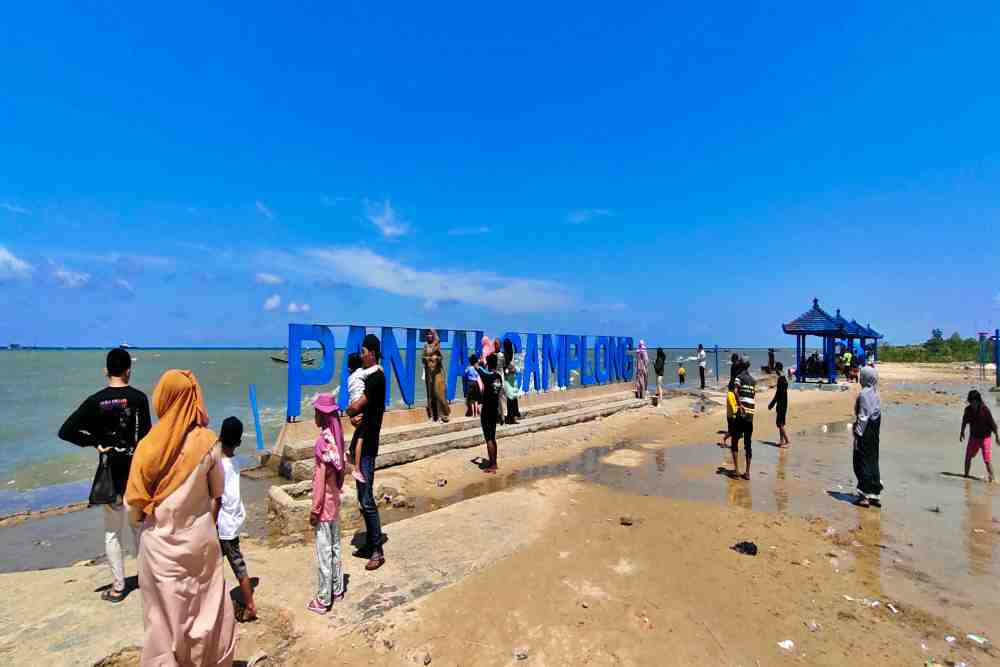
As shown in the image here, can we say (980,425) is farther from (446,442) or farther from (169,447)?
(169,447)

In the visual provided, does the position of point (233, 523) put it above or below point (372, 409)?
below

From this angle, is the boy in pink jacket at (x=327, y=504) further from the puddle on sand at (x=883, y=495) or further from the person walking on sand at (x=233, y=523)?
the puddle on sand at (x=883, y=495)

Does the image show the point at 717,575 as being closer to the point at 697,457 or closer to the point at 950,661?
the point at 950,661

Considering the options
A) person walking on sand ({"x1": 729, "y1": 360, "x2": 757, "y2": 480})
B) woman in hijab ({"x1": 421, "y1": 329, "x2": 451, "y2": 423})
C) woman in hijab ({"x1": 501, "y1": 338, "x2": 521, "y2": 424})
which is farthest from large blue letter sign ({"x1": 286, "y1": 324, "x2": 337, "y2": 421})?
person walking on sand ({"x1": 729, "y1": 360, "x2": 757, "y2": 480})

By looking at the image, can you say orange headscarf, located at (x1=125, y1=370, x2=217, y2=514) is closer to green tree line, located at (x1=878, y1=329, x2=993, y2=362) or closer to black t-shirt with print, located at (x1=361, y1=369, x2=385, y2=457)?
black t-shirt with print, located at (x1=361, y1=369, x2=385, y2=457)

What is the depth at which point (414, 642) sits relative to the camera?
133 inches

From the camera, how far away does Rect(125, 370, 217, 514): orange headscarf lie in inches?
98.2

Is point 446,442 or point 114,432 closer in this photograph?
point 114,432

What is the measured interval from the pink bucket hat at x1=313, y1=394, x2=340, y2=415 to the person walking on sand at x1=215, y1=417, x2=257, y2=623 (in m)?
0.56

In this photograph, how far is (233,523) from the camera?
12.2 ft

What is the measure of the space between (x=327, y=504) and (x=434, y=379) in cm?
730

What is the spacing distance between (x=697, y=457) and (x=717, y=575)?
19.8 feet

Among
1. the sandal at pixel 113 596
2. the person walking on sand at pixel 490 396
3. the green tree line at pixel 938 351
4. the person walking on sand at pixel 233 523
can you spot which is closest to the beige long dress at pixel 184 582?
the person walking on sand at pixel 233 523

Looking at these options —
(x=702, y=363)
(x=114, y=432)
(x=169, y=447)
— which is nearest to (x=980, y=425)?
(x=169, y=447)
